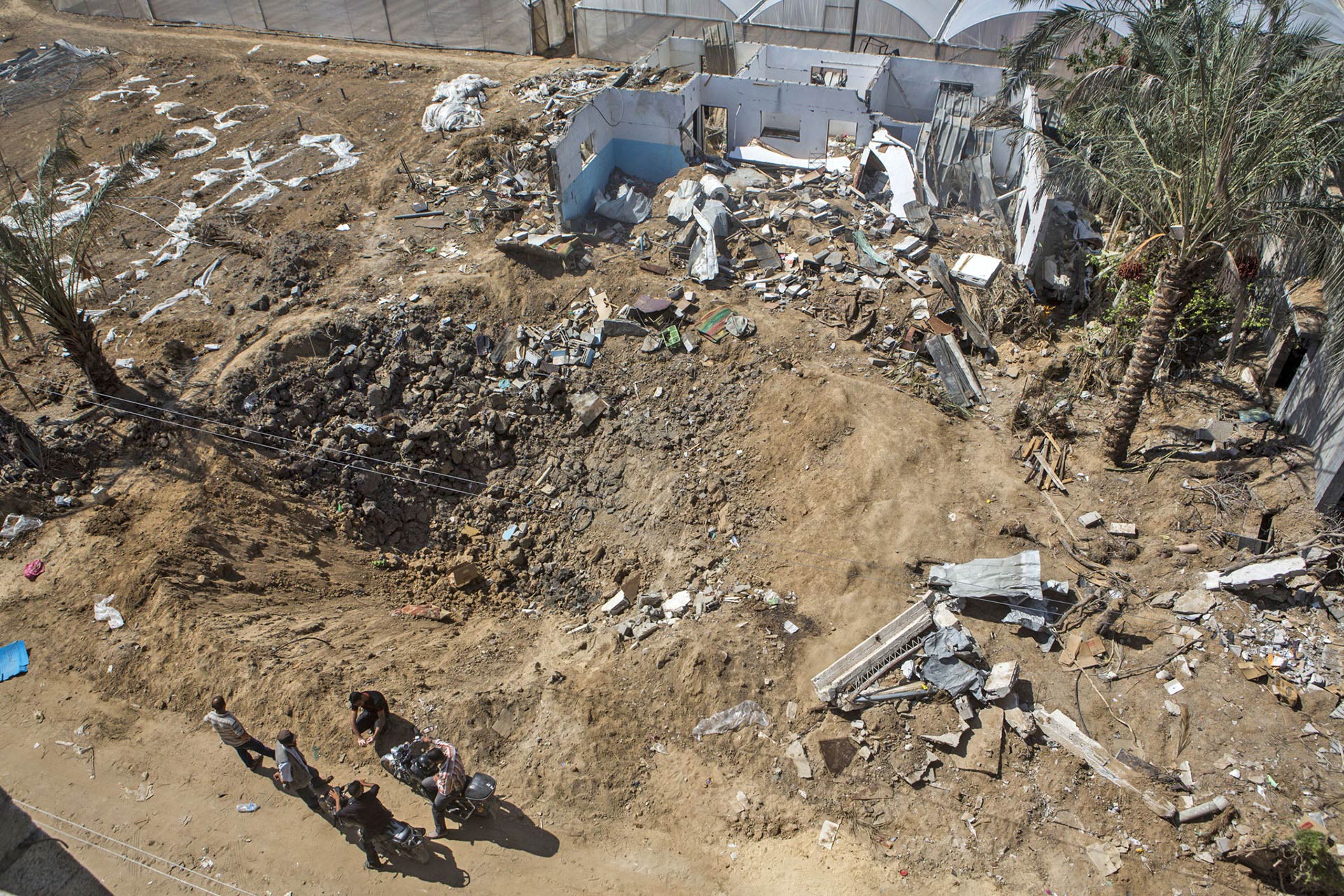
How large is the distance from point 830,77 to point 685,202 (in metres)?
6.33

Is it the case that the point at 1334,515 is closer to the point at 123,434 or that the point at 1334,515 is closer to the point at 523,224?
the point at 523,224

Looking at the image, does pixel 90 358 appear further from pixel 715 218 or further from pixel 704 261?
pixel 715 218

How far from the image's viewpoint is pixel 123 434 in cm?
1175

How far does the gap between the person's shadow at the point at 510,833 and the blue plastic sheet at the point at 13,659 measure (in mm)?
5761

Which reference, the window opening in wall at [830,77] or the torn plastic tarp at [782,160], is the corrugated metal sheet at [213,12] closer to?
the torn plastic tarp at [782,160]

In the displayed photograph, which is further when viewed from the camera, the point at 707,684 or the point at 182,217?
the point at 182,217

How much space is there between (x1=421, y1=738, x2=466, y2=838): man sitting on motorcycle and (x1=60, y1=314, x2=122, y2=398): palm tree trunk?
28.5 feet

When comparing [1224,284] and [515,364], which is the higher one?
[1224,284]

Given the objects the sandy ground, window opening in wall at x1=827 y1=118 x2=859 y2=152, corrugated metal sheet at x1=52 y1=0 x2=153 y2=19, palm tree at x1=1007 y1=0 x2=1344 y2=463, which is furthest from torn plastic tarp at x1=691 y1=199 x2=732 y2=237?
corrugated metal sheet at x1=52 y1=0 x2=153 y2=19

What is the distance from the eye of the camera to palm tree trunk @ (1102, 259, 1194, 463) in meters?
9.59

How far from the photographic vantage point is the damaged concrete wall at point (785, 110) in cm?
1772

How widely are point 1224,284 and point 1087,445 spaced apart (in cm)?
303

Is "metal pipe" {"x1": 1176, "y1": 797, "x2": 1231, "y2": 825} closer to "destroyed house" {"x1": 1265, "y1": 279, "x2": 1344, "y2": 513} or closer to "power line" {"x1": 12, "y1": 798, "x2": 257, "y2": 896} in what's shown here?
"destroyed house" {"x1": 1265, "y1": 279, "x2": 1344, "y2": 513}

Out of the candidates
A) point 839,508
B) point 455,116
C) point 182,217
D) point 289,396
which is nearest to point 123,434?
point 289,396
